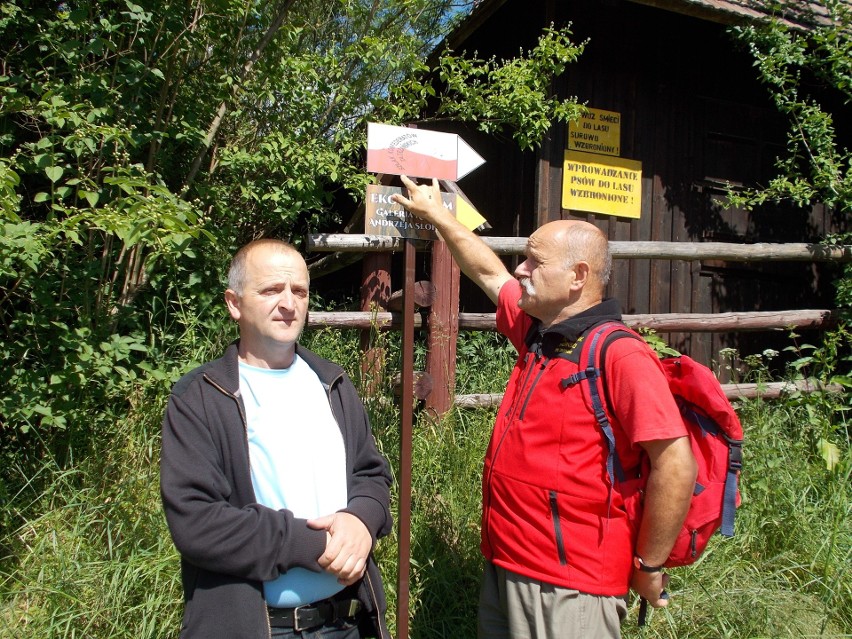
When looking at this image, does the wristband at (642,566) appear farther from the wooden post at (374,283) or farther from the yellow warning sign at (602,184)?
the yellow warning sign at (602,184)

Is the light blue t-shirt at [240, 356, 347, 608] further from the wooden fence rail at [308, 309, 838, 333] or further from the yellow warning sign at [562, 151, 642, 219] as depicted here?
the yellow warning sign at [562, 151, 642, 219]

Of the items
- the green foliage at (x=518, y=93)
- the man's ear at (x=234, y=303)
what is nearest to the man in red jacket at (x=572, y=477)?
the man's ear at (x=234, y=303)

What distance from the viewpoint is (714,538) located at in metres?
3.44

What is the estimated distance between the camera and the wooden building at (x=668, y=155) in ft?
19.2

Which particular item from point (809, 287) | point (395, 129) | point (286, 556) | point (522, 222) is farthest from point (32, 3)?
point (809, 287)

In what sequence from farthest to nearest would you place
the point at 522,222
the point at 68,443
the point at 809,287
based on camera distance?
the point at 809,287 < the point at 522,222 < the point at 68,443

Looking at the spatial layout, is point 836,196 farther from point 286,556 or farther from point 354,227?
point 286,556

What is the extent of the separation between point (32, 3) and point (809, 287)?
6841 millimetres

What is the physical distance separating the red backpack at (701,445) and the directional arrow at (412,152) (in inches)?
38.8

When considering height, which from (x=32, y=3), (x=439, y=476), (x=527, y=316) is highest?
(x=32, y=3)

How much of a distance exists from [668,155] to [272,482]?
212 inches

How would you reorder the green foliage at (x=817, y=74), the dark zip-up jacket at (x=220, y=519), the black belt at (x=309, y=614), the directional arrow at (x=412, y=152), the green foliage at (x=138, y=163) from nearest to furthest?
1. the dark zip-up jacket at (x=220, y=519)
2. the black belt at (x=309, y=614)
3. the directional arrow at (x=412, y=152)
4. the green foliage at (x=138, y=163)
5. the green foliage at (x=817, y=74)

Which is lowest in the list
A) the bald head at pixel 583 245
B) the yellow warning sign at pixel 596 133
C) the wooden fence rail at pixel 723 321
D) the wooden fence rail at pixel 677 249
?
the wooden fence rail at pixel 723 321

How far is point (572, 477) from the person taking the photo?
2061 millimetres
